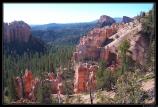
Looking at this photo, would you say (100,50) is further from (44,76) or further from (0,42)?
(0,42)

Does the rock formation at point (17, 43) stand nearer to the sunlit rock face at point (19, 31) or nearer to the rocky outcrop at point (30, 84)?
the sunlit rock face at point (19, 31)

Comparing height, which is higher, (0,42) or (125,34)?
(0,42)

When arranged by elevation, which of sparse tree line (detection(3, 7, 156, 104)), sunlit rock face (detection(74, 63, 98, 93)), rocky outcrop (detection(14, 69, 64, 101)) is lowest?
sunlit rock face (detection(74, 63, 98, 93))

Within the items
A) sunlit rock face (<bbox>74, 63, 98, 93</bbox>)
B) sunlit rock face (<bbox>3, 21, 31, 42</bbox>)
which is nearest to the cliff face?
sunlit rock face (<bbox>74, 63, 98, 93</bbox>)

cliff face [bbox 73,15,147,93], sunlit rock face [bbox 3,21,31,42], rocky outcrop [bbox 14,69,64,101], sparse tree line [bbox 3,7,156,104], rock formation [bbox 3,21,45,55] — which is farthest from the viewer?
sunlit rock face [bbox 3,21,31,42]

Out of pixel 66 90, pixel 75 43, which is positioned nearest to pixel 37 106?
pixel 66 90

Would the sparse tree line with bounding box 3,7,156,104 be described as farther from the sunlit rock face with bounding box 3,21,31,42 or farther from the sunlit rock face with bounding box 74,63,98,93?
the sunlit rock face with bounding box 3,21,31,42

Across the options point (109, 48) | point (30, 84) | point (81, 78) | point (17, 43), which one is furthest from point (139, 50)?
point (17, 43)

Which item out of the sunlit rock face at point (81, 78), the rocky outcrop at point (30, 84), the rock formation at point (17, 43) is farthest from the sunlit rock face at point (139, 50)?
the rock formation at point (17, 43)
